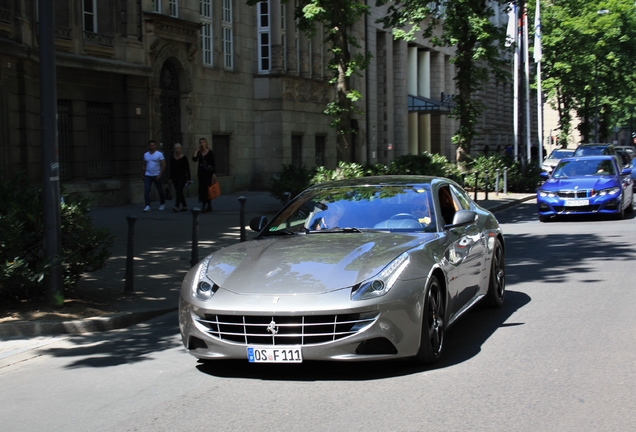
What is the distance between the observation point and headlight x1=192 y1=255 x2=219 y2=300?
638 centimetres

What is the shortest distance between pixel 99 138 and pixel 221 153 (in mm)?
6893

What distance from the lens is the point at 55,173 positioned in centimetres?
905

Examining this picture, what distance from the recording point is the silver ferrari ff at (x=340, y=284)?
5.99m

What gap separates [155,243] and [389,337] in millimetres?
9849

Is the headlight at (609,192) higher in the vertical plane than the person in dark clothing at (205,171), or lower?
lower

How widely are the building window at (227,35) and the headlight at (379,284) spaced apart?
83.3 feet

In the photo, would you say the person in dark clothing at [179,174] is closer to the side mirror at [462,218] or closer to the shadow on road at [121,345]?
the shadow on road at [121,345]

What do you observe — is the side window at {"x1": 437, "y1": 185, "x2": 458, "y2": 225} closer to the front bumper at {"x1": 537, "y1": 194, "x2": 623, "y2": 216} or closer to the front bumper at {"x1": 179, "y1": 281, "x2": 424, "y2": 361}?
the front bumper at {"x1": 179, "y1": 281, "x2": 424, "y2": 361}

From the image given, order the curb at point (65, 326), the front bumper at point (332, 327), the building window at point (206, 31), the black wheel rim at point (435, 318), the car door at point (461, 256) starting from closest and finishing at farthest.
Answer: the front bumper at point (332, 327)
the black wheel rim at point (435, 318)
the car door at point (461, 256)
the curb at point (65, 326)
the building window at point (206, 31)

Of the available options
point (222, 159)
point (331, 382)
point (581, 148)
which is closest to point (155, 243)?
point (331, 382)

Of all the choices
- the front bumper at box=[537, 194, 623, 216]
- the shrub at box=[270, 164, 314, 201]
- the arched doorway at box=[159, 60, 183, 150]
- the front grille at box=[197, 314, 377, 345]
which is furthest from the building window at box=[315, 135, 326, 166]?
the front grille at box=[197, 314, 377, 345]

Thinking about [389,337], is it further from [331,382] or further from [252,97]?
[252,97]

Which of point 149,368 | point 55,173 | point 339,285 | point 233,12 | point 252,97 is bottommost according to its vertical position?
point 149,368

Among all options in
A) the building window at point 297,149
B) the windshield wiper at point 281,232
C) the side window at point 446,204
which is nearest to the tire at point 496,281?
the side window at point 446,204
